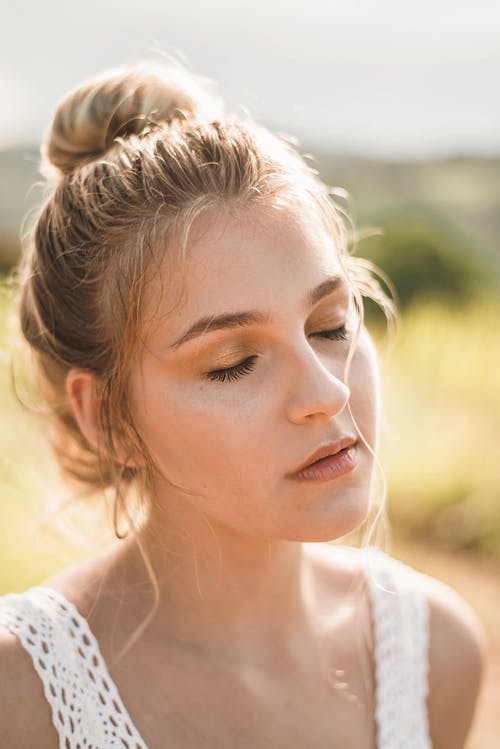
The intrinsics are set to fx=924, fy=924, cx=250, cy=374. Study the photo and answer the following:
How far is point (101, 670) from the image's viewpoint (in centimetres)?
189

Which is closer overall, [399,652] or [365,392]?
[365,392]

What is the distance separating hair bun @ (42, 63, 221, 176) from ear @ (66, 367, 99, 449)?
1.56ft

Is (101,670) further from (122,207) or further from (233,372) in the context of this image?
(122,207)

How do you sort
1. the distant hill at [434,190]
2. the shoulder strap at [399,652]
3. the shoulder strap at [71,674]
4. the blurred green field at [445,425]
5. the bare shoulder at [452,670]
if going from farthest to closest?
the distant hill at [434,190]
the blurred green field at [445,425]
the bare shoulder at [452,670]
the shoulder strap at [399,652]
the shoulder strap at [71,674]

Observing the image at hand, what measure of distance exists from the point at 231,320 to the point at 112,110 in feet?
2.18

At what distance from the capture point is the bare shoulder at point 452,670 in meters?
2.21

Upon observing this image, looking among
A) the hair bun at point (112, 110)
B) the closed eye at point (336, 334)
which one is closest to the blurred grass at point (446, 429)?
the hair bun at point (112, 110)

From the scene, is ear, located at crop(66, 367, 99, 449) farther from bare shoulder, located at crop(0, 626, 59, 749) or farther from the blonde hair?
bare shoulder, located at crop(0, 626, 59, 749)

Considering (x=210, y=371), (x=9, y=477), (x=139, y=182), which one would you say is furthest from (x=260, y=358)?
(x=9, y=477)

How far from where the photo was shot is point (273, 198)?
6.03 feet

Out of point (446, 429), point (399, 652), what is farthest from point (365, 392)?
point (446, 429)

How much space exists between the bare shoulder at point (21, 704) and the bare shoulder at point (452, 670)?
3.03 ft

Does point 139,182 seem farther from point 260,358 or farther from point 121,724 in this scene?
point 121,724

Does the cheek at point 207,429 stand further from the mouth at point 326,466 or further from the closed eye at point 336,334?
the closed eye at point 336,334
